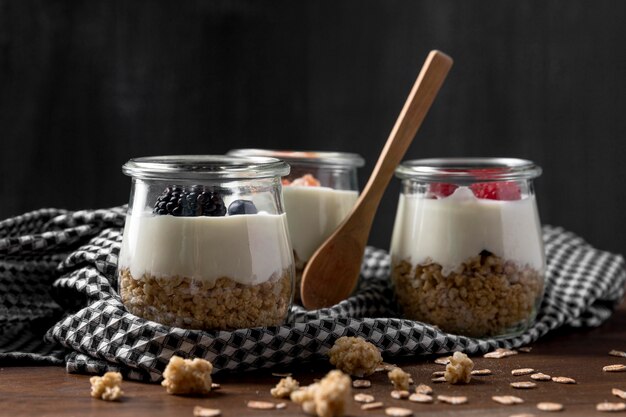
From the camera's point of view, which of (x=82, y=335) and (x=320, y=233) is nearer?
(x=82, y=335)

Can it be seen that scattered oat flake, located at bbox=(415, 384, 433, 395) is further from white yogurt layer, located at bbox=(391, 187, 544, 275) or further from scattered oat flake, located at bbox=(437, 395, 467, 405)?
white yogurt layer, located at bbox=(391, 187, 544, 275)

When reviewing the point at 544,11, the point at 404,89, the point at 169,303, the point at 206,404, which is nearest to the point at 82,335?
the point at 169,303

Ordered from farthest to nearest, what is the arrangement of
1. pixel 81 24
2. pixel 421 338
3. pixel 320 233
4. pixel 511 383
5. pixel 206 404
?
pixel 81 24, pixel 320 233, pixel 421 338, pixel 511 383, pixel 206 404

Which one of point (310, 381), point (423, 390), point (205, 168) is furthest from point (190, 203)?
point (423, 390)

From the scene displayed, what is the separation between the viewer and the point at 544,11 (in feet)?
8.05

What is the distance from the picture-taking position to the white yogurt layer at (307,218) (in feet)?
4.97

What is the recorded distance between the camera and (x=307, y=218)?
152cm

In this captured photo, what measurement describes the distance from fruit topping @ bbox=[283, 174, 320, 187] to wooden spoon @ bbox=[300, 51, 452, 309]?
11cm

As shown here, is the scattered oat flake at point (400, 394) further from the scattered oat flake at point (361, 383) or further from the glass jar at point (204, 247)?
the glass jar at point (204, 247)

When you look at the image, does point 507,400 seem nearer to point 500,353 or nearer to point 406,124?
point 500,353

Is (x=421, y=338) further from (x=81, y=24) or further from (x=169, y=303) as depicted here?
(x=81, y=24)

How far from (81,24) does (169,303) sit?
1221 millimetres

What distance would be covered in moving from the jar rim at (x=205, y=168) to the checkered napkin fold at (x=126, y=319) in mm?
200

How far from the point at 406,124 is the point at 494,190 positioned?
179 mm
